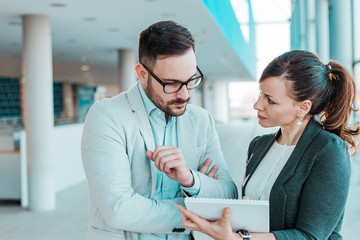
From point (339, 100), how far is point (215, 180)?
0.57 metres

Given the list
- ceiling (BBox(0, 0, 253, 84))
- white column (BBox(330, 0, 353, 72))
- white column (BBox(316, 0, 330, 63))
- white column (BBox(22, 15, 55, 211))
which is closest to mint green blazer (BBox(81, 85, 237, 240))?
ceiling (BBox(0, 0, 253, 84))

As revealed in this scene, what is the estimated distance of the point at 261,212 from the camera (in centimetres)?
118

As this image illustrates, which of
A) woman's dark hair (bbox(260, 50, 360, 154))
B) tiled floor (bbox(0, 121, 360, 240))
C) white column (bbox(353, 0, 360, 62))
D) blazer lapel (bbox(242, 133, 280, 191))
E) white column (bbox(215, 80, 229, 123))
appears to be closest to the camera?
woman's dark hair (bbox(260, 50, 360, 154))

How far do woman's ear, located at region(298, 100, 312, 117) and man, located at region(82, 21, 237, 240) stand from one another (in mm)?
392

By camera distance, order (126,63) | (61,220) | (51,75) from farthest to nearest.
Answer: (126,63) → (51,75) → (61,220)

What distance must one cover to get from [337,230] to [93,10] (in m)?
5.18

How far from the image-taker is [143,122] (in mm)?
1372

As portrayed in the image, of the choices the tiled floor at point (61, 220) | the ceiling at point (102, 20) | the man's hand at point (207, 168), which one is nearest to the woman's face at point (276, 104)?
the man's hand at point (207, 168)

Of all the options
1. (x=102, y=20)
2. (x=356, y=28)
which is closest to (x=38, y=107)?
(x=102, y=20)

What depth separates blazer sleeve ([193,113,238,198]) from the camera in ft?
4.46

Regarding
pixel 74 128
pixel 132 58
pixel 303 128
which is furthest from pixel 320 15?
pixel 303 128

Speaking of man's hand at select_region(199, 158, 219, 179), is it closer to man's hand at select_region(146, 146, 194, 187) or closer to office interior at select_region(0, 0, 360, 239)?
man's hand at select_region(146, 146, 194, 187)

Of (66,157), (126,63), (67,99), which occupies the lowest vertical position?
(66,157)

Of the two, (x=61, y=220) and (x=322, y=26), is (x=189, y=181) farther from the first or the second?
(x=322, y=26)
